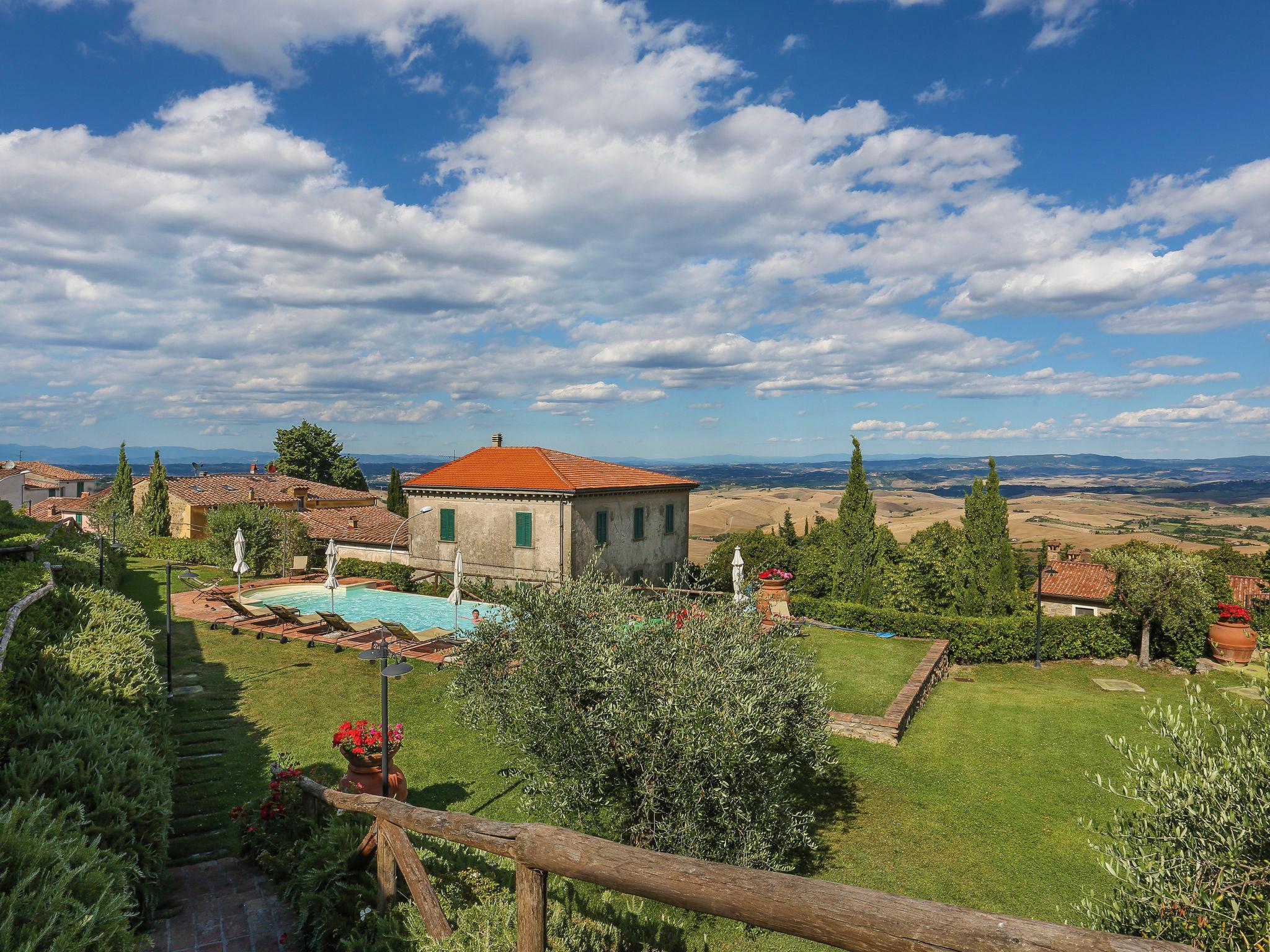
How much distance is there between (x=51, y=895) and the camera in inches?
138

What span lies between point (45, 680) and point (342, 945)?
499 centimetres

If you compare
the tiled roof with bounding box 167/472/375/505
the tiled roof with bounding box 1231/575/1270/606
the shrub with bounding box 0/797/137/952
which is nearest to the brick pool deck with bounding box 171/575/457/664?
the shrub with bounding box 0/797/137/952

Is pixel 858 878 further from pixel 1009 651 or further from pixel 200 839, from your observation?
pixel 1009 651

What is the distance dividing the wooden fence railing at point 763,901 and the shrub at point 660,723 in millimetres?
3097

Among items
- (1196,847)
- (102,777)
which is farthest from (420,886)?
(1196,847)

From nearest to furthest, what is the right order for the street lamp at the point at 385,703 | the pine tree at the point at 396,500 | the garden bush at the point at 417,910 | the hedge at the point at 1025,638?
the garden bush at the point at 417,910 < the street lamp at the point at 385,703 < the hedge at the point at 1025,638 < the pine tree at the point at 396,500

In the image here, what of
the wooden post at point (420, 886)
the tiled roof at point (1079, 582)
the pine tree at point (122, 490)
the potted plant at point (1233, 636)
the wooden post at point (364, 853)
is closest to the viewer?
the wooden post at point (420, 886)

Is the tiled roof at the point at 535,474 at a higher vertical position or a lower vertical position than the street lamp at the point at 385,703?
higher

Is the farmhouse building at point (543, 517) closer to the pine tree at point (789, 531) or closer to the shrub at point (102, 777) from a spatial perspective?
the pine tree at point (789, 531)

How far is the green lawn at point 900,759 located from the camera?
29.5 feet

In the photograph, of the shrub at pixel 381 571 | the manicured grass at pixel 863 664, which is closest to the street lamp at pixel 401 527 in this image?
the shrub at pixel 381 571

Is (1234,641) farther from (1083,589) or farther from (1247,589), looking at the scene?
(1247,589)

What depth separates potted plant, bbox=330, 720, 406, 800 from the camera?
8891mm

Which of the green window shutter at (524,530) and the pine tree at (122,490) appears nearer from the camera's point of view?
the green window shutter at (524,530)
